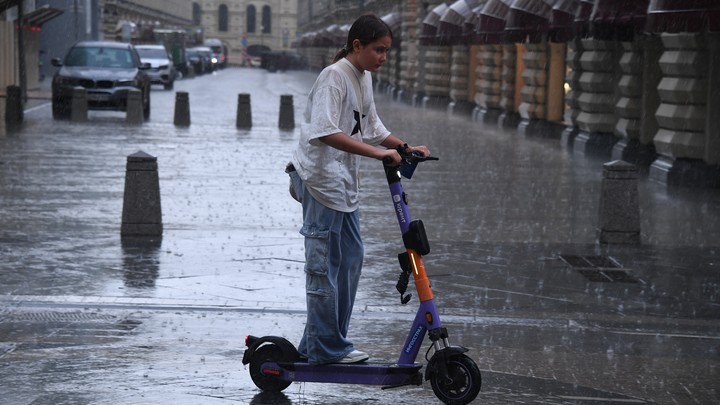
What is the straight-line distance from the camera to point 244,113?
2839cm

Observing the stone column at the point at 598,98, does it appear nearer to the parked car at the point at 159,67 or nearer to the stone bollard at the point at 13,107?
the stone bollard at the point at 13,107

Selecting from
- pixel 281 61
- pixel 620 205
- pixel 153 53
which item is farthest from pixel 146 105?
pixel 281 61

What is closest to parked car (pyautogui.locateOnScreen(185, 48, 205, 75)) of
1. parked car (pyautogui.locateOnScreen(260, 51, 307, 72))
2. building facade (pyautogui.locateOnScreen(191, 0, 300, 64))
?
parked car (pyautogui.locateOnScreen(260, 51, 307, 72))

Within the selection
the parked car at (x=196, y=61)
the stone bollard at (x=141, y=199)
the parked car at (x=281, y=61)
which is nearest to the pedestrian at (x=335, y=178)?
the stone bollard at (x=141, y=199)

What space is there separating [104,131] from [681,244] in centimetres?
1621

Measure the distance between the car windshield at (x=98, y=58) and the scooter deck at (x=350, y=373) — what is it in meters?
27.0

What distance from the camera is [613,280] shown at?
973 centimetres

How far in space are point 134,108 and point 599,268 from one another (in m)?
20.1

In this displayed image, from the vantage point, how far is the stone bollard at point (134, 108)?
95.0 feet

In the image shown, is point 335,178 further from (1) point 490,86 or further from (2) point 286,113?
(1) point 490,86

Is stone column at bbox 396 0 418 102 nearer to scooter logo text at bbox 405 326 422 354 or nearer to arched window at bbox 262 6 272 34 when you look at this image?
scooter logo text at bbox 405 326 422 354

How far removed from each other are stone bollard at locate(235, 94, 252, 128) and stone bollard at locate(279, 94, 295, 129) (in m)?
0.70

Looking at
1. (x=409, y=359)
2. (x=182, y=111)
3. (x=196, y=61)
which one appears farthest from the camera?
(x=196, y=61)

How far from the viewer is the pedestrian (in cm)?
579
